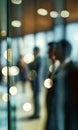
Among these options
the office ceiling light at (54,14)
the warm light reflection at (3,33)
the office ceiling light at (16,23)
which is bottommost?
the warm light reflection at (3,33)

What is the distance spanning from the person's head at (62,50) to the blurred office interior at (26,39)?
1.5 inches

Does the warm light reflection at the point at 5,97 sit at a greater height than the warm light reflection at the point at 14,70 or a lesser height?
lesser

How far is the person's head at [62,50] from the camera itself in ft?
11.4

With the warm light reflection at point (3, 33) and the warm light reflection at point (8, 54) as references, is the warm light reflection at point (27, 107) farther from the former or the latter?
the warm light reflection at point (3, 33)

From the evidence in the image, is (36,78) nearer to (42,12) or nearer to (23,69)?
(23,69)

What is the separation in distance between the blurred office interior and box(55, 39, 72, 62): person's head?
0.12 feet

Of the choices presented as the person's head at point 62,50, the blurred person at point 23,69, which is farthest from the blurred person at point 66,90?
the blurred person at point 23,69

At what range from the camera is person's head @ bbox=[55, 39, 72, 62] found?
3474 millimetres

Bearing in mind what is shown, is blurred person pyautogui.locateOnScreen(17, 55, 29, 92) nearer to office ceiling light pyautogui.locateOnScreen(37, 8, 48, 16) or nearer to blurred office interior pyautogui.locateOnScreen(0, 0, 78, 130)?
blurred office interior pyautogui.locateOnScreen(0, 0, 78, 130)

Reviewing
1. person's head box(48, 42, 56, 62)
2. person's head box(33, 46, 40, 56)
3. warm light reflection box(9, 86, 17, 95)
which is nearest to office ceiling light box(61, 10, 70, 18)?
person's head box(48, 42, 56, 62)

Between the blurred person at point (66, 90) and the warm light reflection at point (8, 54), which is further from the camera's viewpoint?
the warm light reflection at point (8, 54)

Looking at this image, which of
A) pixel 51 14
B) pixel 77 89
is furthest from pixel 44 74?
pixel 51 14

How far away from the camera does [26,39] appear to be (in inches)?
140

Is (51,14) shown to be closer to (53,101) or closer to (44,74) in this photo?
(44,74)
